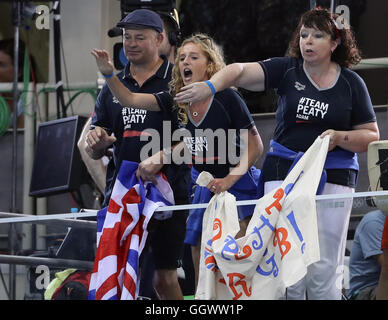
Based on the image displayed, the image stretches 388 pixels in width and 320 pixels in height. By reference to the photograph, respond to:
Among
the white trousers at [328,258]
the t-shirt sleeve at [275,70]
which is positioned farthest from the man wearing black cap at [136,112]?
the white trousers at [328,258]

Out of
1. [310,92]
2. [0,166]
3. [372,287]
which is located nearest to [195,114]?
[310,92]

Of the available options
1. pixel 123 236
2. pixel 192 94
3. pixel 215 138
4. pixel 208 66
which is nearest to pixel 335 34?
pixel 208 66

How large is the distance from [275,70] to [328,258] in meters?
1.01

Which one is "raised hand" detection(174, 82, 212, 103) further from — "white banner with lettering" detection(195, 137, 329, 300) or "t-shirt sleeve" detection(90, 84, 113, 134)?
"t-shirt sleeve" detection(90, 84, 113, 134)

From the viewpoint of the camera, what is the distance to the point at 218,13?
6.94 meters

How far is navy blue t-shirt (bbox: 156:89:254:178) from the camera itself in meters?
4.73

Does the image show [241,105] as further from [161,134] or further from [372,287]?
[372,287]

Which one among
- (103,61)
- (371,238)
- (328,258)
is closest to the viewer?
(328,258)

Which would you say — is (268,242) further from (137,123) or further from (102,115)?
(102,115)

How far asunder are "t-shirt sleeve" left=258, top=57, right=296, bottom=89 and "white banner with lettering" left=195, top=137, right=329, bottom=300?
42 cm

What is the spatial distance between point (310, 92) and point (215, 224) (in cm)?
80

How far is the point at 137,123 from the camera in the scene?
488 centimetres

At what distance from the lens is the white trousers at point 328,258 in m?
4.07

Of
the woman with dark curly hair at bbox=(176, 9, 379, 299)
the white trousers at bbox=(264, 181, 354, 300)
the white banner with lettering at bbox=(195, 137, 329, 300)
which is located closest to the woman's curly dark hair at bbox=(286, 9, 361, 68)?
the woman with dark curly hair at bbox=(176, 9, 379, 299)
